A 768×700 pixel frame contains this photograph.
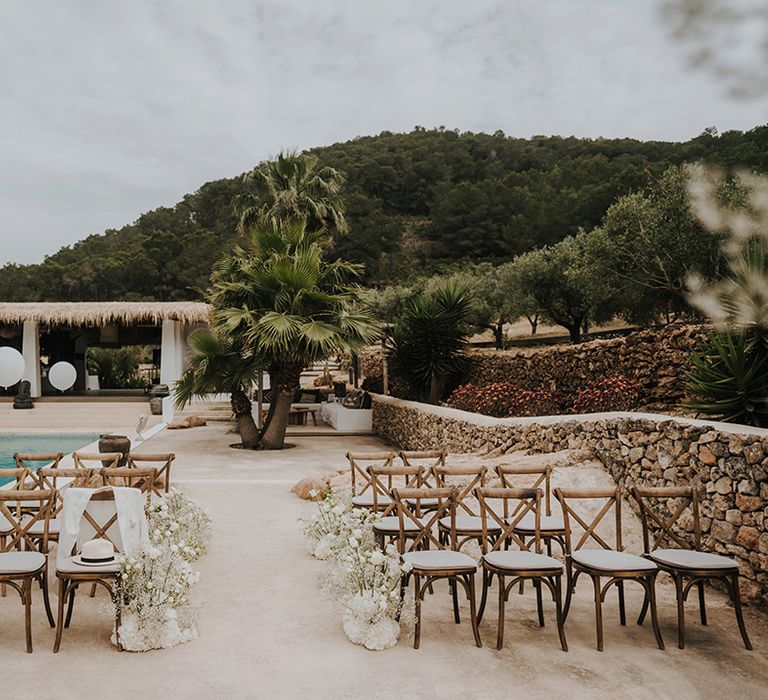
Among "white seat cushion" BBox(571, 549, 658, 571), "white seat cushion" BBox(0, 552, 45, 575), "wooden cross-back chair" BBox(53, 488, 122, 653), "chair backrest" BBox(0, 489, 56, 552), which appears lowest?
"wooden cross-back chair" BBox(53, 488, 122, 653)

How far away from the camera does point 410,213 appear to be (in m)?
51.7

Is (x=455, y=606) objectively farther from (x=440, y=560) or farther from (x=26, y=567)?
(x=26, y=567)

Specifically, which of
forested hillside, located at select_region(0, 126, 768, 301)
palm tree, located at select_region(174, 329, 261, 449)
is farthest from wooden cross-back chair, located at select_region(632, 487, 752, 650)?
forested hillside, located at select_region(0, 126, 768, 301)

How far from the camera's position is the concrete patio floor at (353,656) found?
11.4 ft

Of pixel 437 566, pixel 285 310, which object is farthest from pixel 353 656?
pixel 285 310

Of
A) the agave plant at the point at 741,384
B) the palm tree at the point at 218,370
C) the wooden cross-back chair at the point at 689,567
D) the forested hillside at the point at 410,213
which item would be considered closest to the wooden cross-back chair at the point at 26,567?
the wooden cross-back chair at the point at 689,567

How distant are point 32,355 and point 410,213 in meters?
34.3

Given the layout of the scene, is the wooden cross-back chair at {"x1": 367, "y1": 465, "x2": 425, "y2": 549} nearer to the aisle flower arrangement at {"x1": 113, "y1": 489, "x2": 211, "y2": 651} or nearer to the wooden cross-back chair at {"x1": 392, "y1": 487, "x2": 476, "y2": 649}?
the wooden cross-back chair at {"x1": 392, "y1": 487, "x2": 476, "y2": 649}

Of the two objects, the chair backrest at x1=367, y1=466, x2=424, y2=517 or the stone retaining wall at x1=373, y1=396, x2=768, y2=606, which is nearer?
the stone retaining wall at x1=373, y1=396, x2=768, y2=606

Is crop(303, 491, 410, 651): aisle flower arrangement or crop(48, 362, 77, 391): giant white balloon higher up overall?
crop(48, 362, 77, 391): giant white balloon

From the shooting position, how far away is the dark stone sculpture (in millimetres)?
19938

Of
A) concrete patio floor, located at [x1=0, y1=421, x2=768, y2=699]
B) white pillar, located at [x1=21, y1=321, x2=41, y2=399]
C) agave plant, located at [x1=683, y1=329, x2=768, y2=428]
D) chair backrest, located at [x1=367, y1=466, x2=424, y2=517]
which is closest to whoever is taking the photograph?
concrete patio floor, located at [x1=0, y1=421, x2=768, y2=699]

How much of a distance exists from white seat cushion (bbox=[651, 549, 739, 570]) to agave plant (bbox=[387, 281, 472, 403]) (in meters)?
9.32

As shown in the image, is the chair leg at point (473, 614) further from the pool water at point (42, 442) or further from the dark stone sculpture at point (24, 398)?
the dark stone sculpture at point (24, 398)
